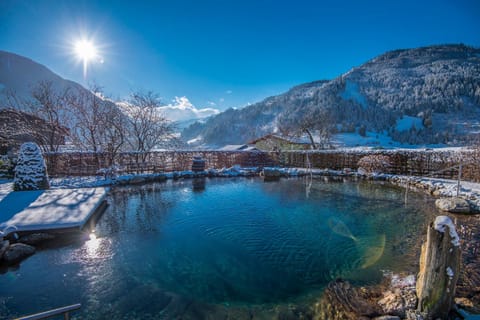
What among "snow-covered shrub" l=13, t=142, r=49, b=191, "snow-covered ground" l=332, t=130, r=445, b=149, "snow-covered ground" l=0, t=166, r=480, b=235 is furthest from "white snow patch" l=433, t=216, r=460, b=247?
"snow-covered ground" l=332, t=130, r=445, b=149

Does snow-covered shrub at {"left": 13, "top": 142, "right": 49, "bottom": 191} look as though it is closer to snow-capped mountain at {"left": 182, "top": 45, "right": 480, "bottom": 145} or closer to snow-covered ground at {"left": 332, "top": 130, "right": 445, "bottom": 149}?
snow-capped mountain at {"left": 182, "top": 45, "right": 480, "bottom": 145}

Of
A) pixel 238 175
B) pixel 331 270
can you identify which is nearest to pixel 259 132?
pixel 238 175

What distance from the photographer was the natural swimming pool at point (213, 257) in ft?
11.1

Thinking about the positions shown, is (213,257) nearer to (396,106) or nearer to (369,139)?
(369,139)

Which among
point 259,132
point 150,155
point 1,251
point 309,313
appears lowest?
point 309,313

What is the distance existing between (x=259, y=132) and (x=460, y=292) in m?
78.4

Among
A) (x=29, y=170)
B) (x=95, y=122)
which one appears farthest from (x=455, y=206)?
(x=95, y=122)

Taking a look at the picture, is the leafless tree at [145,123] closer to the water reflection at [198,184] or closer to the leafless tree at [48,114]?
the leafless tree at [48,114]

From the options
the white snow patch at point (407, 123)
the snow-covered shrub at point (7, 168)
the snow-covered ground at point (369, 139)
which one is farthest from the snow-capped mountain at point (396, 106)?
the snow-covered shrub at point (7, 168)

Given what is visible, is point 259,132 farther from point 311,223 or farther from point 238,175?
point 311,223

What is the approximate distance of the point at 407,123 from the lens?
60562 mm

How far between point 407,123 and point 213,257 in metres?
75.5

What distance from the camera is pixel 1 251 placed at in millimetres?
4473

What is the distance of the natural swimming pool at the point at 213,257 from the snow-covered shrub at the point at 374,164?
6102 millimetres
